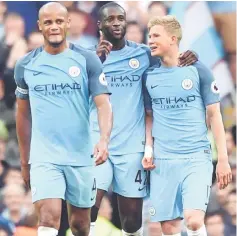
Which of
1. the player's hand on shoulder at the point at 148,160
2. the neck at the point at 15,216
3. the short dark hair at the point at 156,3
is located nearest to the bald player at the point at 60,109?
the player's hand on shoulder at the point at 148,160

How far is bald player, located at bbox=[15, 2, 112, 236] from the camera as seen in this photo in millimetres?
7086

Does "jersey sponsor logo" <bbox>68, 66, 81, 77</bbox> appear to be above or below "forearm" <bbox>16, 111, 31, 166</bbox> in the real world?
above

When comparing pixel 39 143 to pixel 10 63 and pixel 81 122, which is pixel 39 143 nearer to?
pixel 81 122

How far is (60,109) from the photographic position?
716 centimetres

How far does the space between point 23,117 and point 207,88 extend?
1.44 meters

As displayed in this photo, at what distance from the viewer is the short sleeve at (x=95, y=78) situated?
282 inches

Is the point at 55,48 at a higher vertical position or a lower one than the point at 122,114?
higher

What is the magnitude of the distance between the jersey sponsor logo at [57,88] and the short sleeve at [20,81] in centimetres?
18

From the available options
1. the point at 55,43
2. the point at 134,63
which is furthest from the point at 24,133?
the point at 134,63

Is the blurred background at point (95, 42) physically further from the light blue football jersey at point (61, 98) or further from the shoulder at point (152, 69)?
the light blue football jersey at point (61, 98)

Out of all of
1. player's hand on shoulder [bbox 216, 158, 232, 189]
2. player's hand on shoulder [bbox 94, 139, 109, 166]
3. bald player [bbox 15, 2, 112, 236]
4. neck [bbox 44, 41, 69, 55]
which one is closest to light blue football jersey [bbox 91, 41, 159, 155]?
bald player [bbox 15, 2, 112, 236]

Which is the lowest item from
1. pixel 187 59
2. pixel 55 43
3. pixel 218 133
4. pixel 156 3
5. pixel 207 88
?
pixel 218 133

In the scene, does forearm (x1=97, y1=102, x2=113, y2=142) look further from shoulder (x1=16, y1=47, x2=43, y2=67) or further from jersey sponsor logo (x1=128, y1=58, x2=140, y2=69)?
jersey sponsor logo (x1=128, y1=58, x2=140, y2=69)

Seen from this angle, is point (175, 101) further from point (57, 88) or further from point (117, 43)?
point (57, 88)
